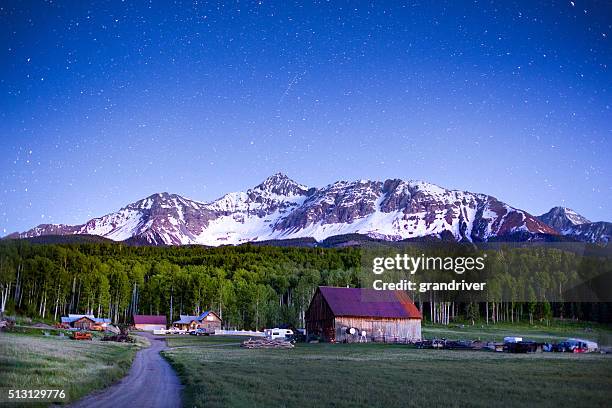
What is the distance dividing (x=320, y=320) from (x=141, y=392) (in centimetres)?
5225

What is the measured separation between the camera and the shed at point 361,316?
6981cm

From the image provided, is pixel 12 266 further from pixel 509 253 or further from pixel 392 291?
pixel 509 253

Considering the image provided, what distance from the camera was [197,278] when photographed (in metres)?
123

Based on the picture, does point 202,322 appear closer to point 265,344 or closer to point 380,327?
point 380,327

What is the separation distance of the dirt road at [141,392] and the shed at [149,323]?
82.4 meters

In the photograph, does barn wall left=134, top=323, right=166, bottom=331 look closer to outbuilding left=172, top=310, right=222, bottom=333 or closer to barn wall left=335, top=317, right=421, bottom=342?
outbuilding left=172, top=310, right=222, bottom=333

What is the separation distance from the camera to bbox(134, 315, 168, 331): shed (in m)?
109

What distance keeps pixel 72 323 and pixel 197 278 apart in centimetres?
3224

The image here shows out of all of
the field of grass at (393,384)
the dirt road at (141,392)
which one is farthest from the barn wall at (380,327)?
the dirt road at (141,392)

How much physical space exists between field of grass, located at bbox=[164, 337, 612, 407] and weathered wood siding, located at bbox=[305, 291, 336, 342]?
3507 centimetres

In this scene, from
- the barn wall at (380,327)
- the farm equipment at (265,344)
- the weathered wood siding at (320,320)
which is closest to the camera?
the farm equipment at (265,344)

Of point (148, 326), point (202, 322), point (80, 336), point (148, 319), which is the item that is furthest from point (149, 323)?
point (80, 336)

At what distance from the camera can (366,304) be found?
7225 centimetres

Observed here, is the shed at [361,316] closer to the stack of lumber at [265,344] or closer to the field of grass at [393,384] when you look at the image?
the stack of lumber at [265,344]
